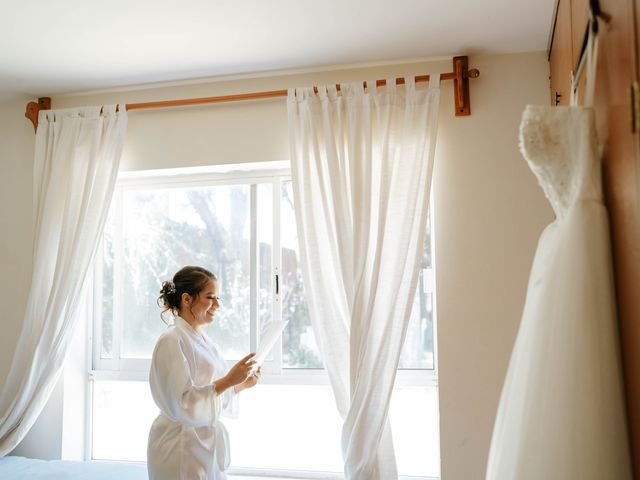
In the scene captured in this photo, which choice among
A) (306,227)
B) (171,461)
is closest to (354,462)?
(171,461)

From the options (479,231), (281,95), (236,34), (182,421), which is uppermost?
(236,34)

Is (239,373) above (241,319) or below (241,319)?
below

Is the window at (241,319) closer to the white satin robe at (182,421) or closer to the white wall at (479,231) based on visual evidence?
the white wall at (479,231)

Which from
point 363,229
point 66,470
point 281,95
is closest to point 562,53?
point 363,229

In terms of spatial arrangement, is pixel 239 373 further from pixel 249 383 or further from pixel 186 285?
pixel 186 285

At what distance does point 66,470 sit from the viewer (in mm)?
2580

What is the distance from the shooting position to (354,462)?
2438mm

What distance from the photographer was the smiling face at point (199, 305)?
2309mm

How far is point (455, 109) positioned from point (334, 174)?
60 cm

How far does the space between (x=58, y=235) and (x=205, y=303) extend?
1127mm

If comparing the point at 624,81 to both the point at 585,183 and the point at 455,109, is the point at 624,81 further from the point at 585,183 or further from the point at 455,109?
the point at 455,109

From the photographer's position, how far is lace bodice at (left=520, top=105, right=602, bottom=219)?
106cm

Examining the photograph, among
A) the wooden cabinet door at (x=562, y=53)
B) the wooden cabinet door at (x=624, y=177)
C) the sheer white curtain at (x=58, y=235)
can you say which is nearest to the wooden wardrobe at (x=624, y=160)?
the wooden cabinet door at (x=624, y=177)

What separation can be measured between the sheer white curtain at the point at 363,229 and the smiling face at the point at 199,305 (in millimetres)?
454
